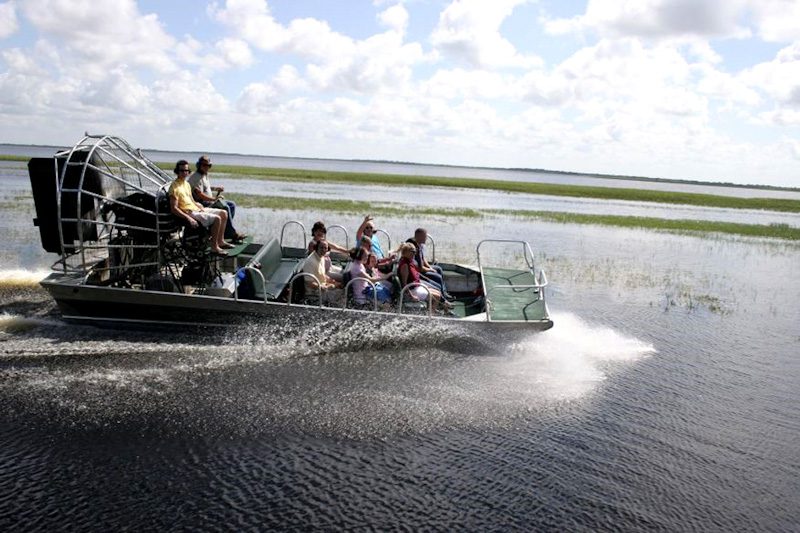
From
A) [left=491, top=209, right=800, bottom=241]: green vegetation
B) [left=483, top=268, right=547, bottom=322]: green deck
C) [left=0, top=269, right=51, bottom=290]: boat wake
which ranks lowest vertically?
[left=491, top=209, right=800, bottom=241]: green vegetation

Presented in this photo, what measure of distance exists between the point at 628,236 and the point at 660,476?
26.2m

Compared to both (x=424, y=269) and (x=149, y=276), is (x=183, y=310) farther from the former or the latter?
(x=424, y=269)

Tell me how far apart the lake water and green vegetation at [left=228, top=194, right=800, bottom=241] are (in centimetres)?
2259

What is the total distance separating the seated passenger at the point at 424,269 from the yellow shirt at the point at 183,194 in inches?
161

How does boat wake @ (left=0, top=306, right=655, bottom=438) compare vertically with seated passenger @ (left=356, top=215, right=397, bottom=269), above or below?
below

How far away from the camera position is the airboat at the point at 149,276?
1052 centimetres

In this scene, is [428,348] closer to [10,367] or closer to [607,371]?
[607,371]

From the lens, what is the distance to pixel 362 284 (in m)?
11.1

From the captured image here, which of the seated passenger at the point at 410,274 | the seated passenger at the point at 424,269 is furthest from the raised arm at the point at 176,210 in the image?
the seated passenger at the point at 424,269

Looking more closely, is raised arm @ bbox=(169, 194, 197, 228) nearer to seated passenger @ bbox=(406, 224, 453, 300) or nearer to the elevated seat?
the elevated seat

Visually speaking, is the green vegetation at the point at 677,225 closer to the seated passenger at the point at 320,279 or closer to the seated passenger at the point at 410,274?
the seated passenger at the point at 410,274

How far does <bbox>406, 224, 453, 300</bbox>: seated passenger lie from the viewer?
12055mm

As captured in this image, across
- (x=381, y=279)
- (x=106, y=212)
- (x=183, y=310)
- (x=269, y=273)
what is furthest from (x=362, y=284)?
(x=106, y=212)

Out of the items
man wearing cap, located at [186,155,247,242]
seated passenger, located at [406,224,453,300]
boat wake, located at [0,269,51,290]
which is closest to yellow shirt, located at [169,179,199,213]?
man wearing cap, located at [186,155,247,242]
